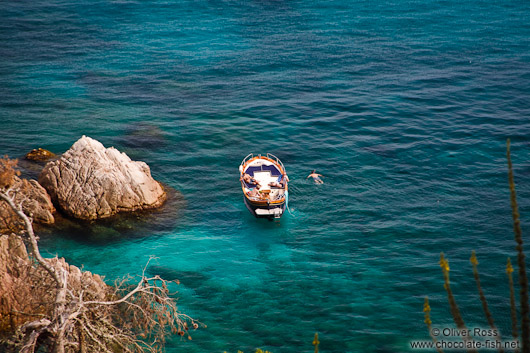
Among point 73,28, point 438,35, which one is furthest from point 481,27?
point 73,28

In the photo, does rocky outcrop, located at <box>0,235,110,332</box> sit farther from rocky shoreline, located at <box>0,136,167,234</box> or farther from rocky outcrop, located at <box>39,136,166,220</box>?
rocky outcrop, located at <box>39,136,166,220</box>

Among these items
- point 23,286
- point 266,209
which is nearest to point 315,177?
point 266,209

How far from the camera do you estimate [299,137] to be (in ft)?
193

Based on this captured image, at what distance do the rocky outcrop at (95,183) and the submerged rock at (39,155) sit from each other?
7.58 metres

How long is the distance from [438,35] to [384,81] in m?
21.5

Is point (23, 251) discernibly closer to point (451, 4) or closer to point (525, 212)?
point (525, 212)

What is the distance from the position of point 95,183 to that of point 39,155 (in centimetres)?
1136

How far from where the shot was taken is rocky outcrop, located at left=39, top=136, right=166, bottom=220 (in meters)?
43.0

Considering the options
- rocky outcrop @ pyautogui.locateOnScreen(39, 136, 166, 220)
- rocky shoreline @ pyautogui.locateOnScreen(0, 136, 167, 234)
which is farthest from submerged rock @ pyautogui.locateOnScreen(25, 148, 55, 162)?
rocky shoreline @ pyautogui.locateOnScreen(0, 136, 167, 234)

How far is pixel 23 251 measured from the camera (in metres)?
28.5

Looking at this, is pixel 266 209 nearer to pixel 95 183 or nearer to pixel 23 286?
pixel 95 183

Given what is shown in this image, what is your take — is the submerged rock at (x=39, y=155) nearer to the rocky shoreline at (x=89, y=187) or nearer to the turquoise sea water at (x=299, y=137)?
the turquoise sea water at (x=299, y=137)

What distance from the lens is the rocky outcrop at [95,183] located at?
141 ft

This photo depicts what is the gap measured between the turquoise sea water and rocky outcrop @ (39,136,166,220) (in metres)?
1.84
